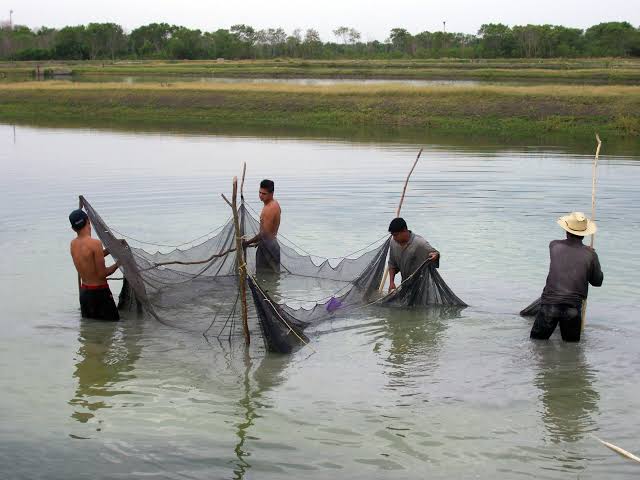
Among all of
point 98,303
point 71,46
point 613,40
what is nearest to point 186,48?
point 71,46

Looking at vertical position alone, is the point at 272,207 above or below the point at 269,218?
above

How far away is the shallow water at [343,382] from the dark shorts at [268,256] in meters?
1.70

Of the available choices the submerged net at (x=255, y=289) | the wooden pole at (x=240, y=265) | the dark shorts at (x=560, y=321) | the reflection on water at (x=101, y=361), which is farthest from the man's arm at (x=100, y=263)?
the dark shorts at (x=560, y=321)

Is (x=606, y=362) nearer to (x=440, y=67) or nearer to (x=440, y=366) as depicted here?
(x=440, y=366)

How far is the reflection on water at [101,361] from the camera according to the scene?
7.14 metres

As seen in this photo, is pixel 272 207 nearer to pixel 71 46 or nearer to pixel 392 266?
pixel 392 266

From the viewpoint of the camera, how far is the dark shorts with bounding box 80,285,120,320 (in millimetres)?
8992

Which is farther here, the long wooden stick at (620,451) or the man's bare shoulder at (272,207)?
the man's bare shoulder at (272,207)

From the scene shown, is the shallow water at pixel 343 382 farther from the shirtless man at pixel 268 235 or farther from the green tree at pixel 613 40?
the green tree at pixel 613 40

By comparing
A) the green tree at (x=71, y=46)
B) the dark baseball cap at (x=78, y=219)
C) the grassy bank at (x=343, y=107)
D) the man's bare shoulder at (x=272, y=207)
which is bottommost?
the man's bare shoulder at (x=272, y=207)

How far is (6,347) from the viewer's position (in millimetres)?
8469

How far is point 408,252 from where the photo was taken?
30.3ft

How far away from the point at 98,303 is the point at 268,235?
101 inches

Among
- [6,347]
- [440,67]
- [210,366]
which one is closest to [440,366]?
[210,366]
